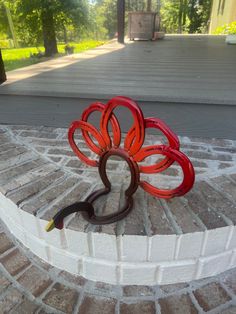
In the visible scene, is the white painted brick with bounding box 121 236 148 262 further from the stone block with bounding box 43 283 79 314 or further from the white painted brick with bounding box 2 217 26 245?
the white painted brick with bounding box 2 217 26 245

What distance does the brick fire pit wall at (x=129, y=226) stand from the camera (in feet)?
3.51

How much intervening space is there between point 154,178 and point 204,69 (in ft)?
6.01

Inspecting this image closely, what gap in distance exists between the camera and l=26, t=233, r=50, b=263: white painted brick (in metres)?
1.26

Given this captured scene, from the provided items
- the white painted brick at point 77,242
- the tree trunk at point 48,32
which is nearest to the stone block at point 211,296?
the white painted brick at point 77,242

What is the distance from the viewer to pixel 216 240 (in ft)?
3.62

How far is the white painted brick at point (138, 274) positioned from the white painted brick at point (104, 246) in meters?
0.08

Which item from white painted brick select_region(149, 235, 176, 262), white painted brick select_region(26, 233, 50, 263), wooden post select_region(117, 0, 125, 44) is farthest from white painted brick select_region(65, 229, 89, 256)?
wooden post select_region(117, 0, 125, 44)

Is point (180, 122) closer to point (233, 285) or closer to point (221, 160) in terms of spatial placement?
point (221, 160)

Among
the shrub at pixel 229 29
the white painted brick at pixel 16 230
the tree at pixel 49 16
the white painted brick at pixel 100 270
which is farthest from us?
the shrub at pixel 229 29

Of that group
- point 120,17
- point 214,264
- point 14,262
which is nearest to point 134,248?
point 214,264

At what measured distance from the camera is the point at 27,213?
1.18 m

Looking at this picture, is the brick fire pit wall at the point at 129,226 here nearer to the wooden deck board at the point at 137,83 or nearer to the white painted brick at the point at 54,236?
the white painted brick at the point at 54,236

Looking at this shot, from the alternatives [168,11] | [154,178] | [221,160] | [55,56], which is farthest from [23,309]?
[168,11]

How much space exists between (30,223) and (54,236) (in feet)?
0.45
